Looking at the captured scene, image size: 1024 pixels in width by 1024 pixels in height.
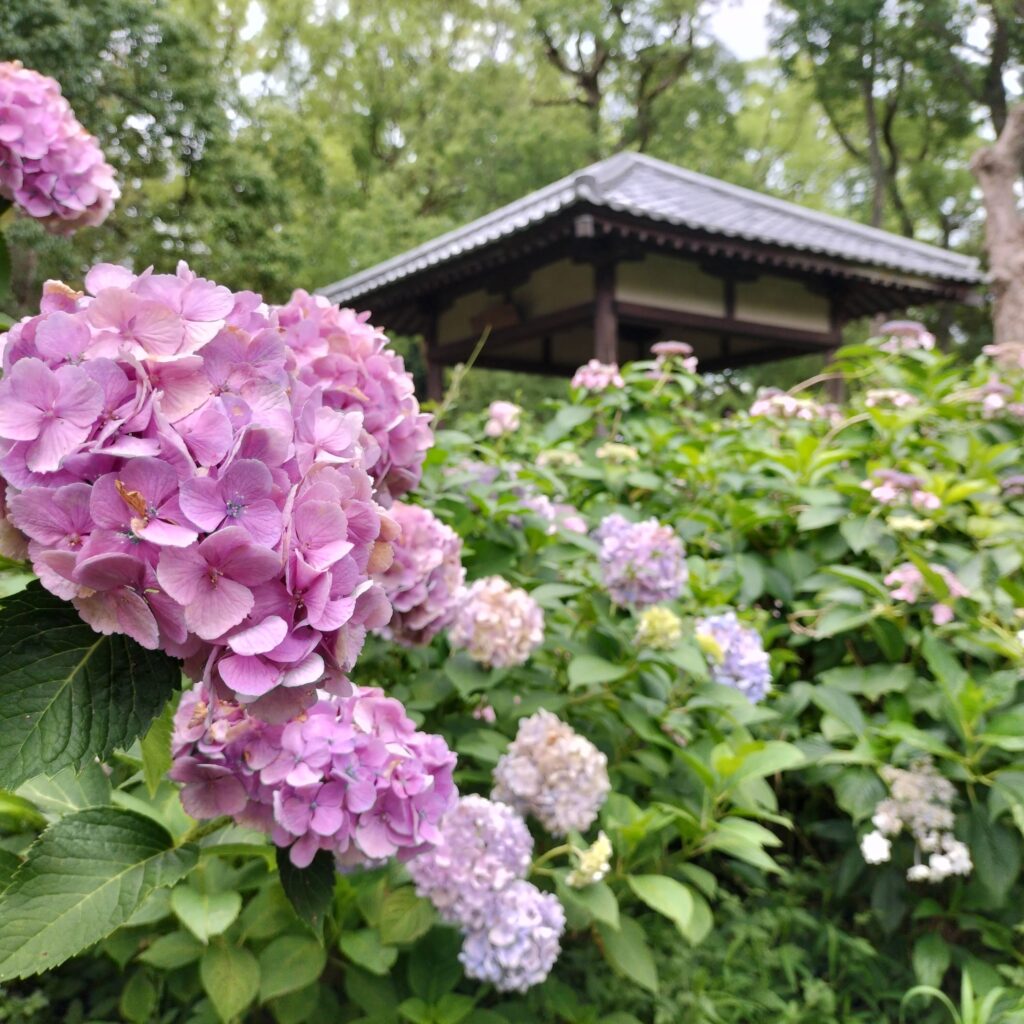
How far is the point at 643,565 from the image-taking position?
4.51 feet

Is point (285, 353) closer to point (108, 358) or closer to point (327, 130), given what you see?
point (108, 358)

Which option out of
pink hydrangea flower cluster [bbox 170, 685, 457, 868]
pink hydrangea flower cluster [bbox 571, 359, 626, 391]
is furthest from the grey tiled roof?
pink hydrangea flower cluster [bbox 170, 685, 457, 868]

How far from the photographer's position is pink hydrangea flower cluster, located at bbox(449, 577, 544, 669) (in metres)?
1.24

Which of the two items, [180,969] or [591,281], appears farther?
[591,281]

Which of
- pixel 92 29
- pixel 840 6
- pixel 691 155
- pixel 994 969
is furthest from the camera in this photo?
pixel 691 155

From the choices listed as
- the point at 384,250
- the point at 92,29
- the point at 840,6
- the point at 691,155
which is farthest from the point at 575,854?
the point at 691,155

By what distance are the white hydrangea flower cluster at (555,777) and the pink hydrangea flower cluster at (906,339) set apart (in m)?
2.19

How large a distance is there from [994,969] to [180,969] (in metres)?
1.38

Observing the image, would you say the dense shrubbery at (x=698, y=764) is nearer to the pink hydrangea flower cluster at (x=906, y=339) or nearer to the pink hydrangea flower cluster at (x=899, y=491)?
the pink hydrangea flower cluster at (x=899, y=491)

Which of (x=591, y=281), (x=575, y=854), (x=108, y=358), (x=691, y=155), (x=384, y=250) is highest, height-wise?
(x=691, y=155)

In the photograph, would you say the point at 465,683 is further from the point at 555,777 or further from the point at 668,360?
the point at 668,360

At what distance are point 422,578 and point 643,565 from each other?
1.35 feet

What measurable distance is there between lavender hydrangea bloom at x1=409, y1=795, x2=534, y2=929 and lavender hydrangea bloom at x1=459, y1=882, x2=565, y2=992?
0.01 m

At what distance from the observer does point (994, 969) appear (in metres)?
1.55
